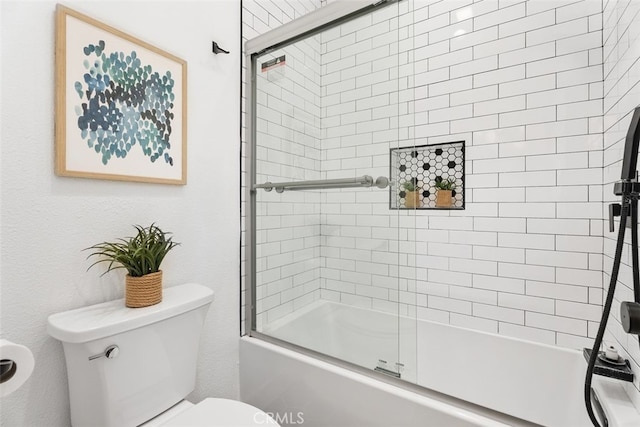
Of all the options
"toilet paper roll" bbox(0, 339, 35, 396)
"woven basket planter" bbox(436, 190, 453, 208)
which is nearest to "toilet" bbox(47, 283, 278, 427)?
"toilet paper roll" bbox(0, 339, 35, 396)

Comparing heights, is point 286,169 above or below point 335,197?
above

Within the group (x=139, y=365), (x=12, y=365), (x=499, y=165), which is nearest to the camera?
(x=12, y=365)

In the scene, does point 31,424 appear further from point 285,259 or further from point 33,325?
point 285,259

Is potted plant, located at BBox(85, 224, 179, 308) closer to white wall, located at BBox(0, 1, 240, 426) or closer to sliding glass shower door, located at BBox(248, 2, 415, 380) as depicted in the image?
white wall, located at BBox(0, 1, 240, 426)

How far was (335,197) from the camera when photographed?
53.4 inches

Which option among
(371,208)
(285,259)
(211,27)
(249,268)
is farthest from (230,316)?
(211,27)

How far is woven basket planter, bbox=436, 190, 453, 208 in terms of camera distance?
6.15 feet

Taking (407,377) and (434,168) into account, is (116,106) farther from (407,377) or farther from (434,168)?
(434,168)

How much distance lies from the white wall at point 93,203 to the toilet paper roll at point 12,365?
0.26m

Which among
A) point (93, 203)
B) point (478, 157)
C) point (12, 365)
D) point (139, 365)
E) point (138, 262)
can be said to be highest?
point (478, 157)

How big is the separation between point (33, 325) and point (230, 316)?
0.79 meters

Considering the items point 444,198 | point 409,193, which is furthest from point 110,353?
point 444,198

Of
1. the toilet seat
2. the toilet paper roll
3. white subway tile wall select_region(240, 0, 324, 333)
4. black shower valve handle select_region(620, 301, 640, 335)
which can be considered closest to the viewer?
the toilet paper roll

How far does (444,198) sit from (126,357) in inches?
69.9
